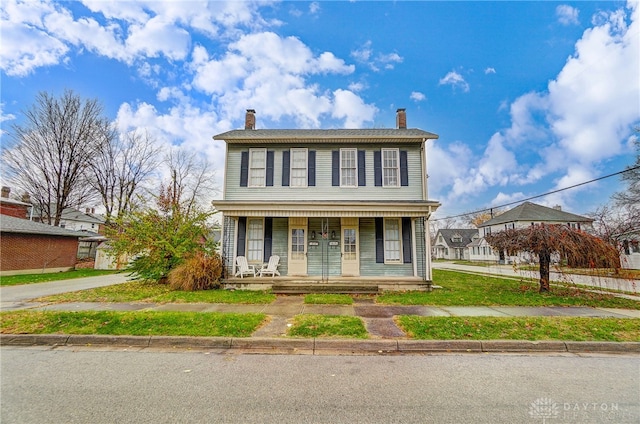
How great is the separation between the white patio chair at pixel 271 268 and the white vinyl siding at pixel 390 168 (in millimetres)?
5602

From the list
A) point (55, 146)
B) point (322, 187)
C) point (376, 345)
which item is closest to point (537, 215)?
point (322, 187)

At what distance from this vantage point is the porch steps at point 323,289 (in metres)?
9.68

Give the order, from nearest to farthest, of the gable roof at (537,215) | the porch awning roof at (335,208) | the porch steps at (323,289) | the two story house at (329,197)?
the porch steps at (323,289)
the porch awning roof at (335,208)
the two story house at (329,197)
the gable roof at (537,215)

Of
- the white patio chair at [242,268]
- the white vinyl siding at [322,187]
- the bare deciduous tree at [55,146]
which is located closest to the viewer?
the white patio chair at [242,268]

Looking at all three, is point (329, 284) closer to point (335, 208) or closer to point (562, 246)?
point (335, 208)

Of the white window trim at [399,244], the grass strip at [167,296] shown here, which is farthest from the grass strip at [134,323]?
the white window trim at [399,244]

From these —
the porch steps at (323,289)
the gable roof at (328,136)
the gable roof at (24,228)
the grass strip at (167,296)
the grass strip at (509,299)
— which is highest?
the gable roof at (328,136)

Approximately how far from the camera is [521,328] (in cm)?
549

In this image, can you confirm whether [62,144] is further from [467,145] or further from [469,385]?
[467,145]

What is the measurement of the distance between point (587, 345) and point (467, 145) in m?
25.6

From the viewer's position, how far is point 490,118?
24906 mm

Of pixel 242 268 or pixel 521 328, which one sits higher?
pixel 242 268

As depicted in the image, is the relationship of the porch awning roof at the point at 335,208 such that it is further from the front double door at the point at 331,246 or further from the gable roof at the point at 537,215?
the gable roof at the point at 537,215

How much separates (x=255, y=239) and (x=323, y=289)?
3.79 meters
